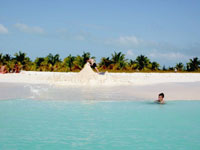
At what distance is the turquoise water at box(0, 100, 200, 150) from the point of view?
22.5 feet

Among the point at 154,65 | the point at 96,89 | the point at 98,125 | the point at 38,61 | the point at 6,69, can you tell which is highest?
the point at 38,61

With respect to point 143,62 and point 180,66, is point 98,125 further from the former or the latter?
point 180,66

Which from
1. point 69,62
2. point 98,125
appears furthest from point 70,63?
point 98,125

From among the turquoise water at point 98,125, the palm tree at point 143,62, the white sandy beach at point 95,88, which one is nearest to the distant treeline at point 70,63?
the palm tree at point 143,62

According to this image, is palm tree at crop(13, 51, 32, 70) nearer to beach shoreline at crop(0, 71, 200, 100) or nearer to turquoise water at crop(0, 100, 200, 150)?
beach shoreline at crop(0, 71, 200, 100)

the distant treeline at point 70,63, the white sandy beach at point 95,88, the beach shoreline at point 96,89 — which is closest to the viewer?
the beach shoreline at point 96,89

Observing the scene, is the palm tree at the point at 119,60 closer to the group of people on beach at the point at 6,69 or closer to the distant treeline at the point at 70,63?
the distant treeline at the point at 70,63

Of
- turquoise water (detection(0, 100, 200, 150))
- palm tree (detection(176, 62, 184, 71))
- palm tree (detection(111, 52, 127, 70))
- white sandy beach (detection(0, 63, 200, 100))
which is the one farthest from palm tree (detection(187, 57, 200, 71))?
turquoise water (detection(0, 100, 200, 150))

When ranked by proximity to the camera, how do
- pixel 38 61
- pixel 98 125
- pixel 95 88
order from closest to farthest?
pixel 98 125, pixel 95 88, pixel 38 61

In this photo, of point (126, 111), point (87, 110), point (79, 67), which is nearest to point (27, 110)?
point (87, 110)

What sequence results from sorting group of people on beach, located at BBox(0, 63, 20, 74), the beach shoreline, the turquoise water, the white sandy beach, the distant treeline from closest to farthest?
the turquoise water
the beach shoreline
the white sandy beach
group of people on beach, located at BBox(0, 63, 20, 74)
the distant treeline

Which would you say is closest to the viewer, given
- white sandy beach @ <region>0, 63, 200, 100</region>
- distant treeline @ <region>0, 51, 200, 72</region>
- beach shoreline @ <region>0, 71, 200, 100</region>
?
beach shoreline @ <region>0, 71, 200, 100</region>

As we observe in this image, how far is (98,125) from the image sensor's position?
8883 mm

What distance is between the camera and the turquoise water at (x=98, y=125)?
270 inches
